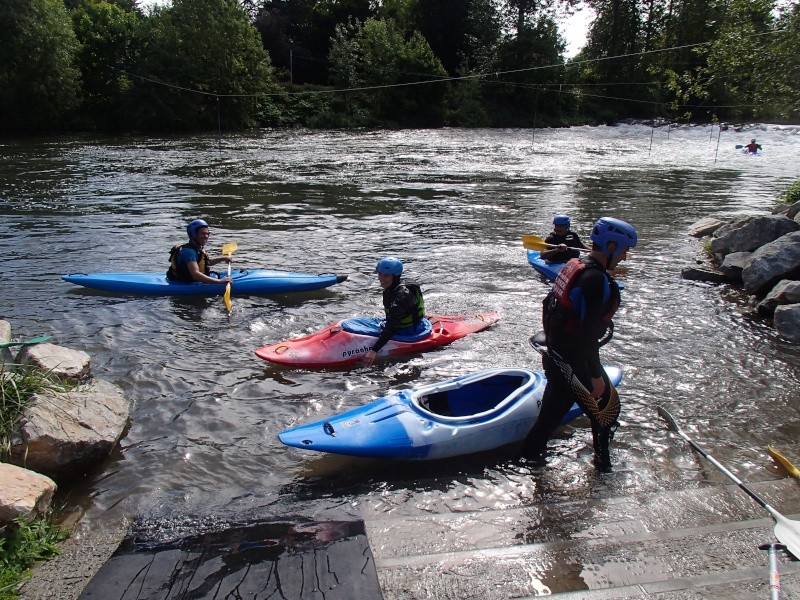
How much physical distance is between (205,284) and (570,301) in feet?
16.7

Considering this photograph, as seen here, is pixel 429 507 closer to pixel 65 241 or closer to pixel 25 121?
pixel 65 241

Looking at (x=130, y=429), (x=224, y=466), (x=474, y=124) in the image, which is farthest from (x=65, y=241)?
(x=474, y=124)

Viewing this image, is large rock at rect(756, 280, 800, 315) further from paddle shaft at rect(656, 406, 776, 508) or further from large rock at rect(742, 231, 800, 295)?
paddle shaft at rect(656, 406, 776, 508)

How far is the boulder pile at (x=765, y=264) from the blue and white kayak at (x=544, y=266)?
1.71 meters

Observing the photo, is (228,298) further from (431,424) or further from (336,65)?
(336,65)

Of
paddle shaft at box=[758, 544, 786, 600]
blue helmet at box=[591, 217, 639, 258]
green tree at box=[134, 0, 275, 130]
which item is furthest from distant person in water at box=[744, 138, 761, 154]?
paddle shaft at box=[758, 544, 786, 600]

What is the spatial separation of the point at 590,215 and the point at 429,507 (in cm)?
984

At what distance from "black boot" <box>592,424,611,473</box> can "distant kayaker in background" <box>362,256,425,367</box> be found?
2.11 metres

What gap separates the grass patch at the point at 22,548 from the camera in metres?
2.77

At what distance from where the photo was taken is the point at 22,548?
2.97 metres

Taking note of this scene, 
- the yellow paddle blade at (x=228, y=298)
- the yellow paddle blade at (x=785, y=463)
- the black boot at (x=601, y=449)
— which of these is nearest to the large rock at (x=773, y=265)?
the yellow paddle blade at (x=785, y=463)

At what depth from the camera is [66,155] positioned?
20.2 m

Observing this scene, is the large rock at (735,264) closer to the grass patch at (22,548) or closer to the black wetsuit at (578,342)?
the black wetsuit at (578,342)

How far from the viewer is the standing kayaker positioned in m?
3.45
